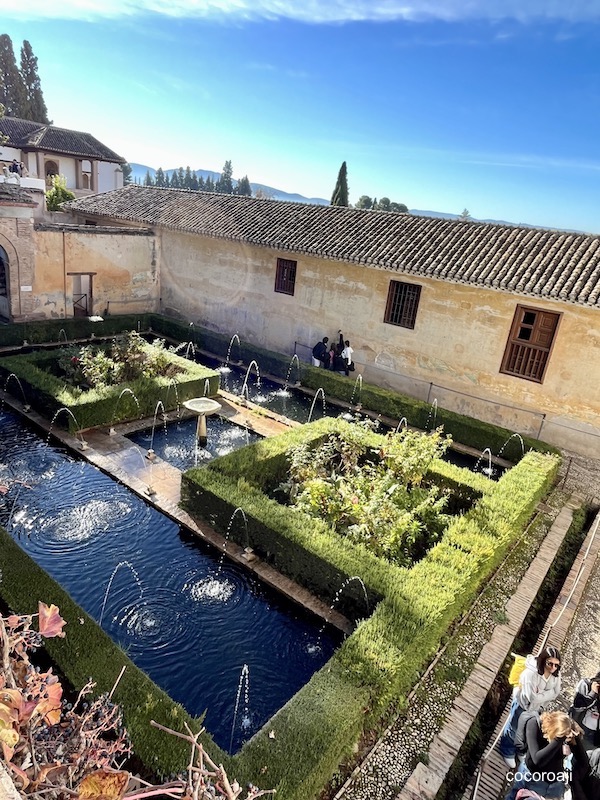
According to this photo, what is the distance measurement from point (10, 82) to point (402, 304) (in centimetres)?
4968

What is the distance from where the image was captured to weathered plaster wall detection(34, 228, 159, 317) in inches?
707

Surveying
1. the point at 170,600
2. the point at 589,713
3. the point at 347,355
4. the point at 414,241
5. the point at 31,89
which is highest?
the point at 31,89

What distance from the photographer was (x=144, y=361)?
1360 cm

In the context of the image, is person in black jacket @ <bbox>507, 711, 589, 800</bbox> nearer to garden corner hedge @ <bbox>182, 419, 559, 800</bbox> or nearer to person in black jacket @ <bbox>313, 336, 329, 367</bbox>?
garden corner hedge @ <bbox>182, 419, 559, 800</bbox>

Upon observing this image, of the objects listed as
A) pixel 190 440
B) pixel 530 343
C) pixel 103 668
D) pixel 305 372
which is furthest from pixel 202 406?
pixel 530 343

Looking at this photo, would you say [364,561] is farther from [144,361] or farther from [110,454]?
[144,361]

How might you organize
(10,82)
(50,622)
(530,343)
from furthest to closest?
(10,82)
(530,343)
(50,622)

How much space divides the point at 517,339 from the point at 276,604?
9.54 m

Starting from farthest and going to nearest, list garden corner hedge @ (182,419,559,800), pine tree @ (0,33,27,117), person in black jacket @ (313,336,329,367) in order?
pine tree @ (0,33,27,117)
person in black jacket @ (313,336,329,367)
garden corner hedge @ (182,419,559,800)

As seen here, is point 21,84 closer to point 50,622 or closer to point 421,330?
point 421,330

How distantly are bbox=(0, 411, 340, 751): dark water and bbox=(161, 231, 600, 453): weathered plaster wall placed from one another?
8.85 meters

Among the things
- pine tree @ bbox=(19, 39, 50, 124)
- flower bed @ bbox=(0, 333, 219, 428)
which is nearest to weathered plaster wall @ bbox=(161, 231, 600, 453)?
flower bed @ bbox=(0, 333, 219, 428)

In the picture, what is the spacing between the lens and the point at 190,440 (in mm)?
11531

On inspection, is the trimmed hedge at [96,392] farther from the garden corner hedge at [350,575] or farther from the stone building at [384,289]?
the stone building at [384,289]
